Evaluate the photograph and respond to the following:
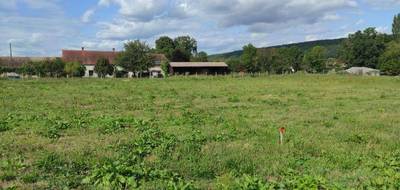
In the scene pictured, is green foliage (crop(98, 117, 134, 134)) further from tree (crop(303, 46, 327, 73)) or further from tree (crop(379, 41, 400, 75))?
tree (crop(303, 46, 327, 73))

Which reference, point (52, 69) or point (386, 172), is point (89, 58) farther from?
point (386, 172)

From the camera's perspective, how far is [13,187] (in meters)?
6.86

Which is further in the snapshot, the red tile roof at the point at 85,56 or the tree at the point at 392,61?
the red tile roof at the point at 85,56

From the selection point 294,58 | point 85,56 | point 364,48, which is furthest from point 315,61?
point 85,56

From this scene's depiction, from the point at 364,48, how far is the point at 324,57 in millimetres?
15146

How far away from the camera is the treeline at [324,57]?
350 ft

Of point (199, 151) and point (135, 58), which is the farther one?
point (135, 58)

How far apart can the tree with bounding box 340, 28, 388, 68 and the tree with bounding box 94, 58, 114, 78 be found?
234 feet

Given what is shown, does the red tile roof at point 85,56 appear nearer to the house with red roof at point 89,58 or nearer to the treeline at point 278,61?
the house with red roof at point 89,58

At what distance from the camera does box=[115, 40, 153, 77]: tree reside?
88.3m

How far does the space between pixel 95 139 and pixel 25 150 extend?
1.95 meters

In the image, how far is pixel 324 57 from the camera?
11919 cm

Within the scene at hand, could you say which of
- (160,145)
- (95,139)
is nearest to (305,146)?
(160,145)

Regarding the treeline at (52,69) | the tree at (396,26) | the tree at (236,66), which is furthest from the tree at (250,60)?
the tree at (396,26)
